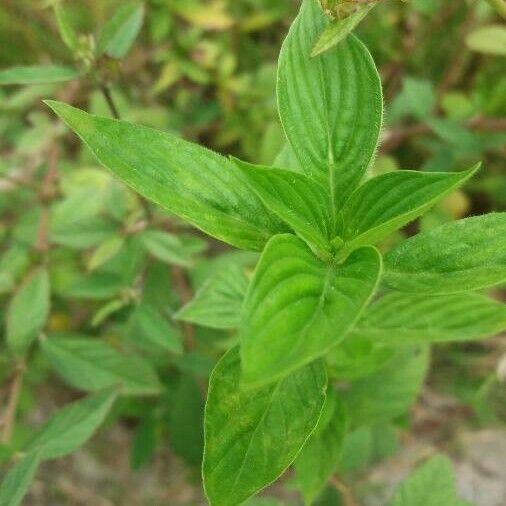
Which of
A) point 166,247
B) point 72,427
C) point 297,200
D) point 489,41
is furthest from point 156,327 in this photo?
point 489,41

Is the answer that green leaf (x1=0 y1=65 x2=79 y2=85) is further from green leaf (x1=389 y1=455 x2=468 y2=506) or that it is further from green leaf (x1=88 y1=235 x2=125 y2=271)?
green leaf (x1=389 y1=455 x2=468 y2=506)

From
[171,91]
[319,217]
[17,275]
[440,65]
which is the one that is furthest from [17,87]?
[319,217]

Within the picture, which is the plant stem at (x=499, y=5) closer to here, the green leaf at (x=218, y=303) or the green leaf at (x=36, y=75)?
the green leaf at (x=218, y=303)

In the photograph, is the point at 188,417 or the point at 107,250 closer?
the point at 107,250

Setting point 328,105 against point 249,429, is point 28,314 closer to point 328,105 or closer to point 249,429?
point 249,429

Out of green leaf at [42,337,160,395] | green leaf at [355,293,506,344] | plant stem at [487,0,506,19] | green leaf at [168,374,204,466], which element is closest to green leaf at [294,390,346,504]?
green leaf at [355,293,506,344]

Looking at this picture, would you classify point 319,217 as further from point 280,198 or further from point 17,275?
point 17,275
